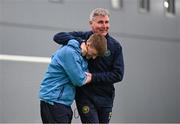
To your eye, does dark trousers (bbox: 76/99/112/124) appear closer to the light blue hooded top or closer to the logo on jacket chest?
the light blue hooded top

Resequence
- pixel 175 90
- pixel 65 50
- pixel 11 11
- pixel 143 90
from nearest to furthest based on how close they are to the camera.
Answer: pixel 65 50, pixel 11 11, pixel 143 90, pixel 175 90

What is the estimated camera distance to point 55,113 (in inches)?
143

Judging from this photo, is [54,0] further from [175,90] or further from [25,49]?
[175,90]

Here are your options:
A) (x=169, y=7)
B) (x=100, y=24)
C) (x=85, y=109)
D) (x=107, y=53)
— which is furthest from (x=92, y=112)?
(x=169, y=7)

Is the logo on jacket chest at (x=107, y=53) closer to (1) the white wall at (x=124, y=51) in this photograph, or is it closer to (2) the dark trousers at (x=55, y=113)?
(2) the dark trousers at (x=55, y=113)

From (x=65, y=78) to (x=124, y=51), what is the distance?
449cm

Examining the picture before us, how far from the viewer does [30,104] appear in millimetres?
6621

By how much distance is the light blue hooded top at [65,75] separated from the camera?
3.57m

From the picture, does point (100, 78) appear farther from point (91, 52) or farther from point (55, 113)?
point (55, 113)

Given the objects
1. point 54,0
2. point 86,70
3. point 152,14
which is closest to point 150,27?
point 152,14

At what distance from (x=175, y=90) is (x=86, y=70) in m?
5.53

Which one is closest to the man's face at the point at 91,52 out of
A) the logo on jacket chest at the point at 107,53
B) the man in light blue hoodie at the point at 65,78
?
the man in light blue hoodie at the point at 65,78

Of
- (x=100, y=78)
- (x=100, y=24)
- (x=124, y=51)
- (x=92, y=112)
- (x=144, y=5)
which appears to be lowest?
(x=124, y=51)

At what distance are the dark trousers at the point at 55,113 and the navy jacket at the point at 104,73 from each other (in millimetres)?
178
